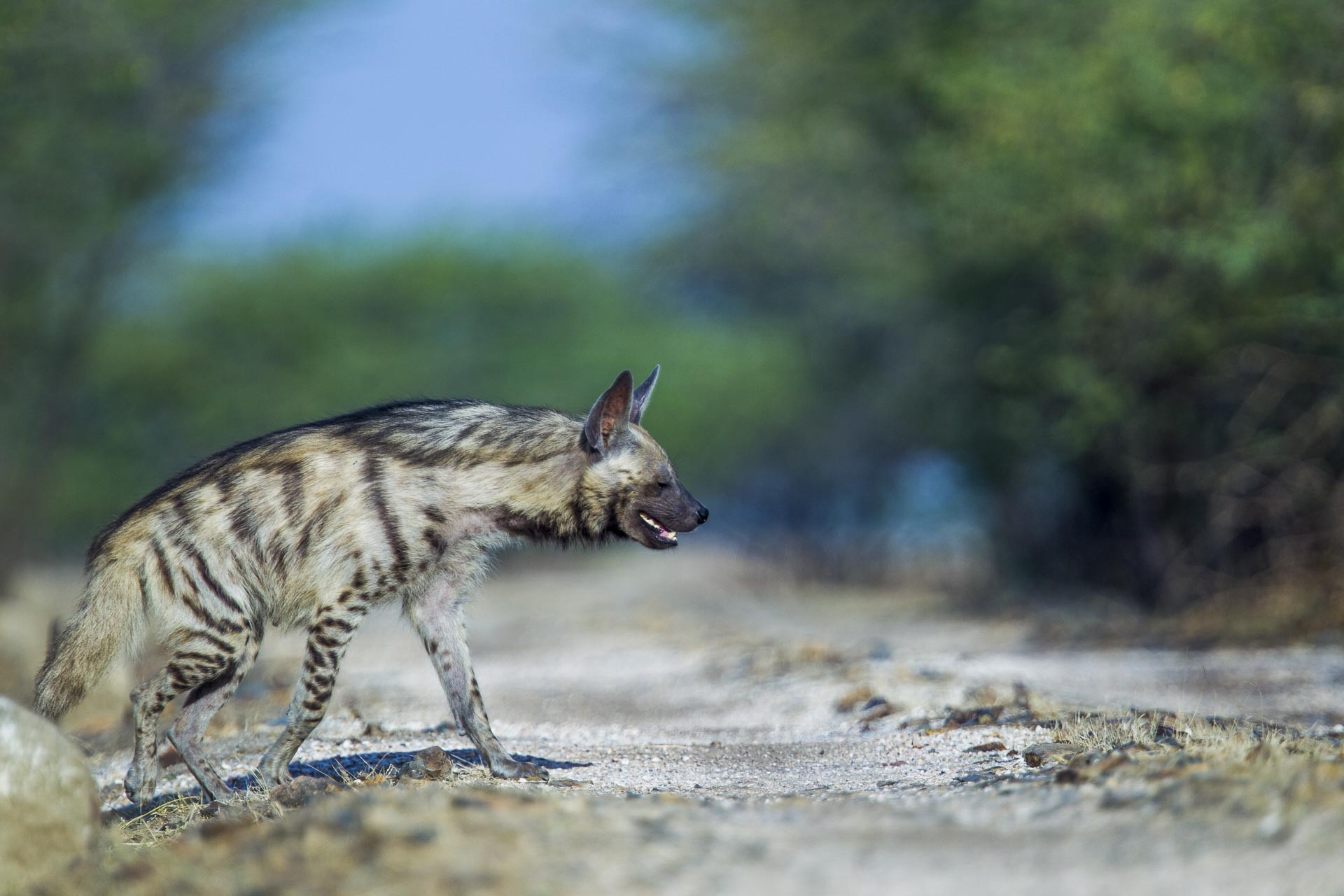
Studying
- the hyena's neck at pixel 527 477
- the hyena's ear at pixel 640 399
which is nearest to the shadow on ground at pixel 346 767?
the hyena's neck at pixel 527 477

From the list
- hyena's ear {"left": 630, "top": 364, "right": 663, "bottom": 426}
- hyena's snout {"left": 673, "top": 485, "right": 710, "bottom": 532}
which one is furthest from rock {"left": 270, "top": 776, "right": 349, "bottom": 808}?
hyena's ear {"left": 630, "top": 364, "right": 663, "bottom": 426}

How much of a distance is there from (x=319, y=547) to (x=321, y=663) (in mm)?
413

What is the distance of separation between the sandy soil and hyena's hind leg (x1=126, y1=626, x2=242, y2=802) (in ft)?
0.74

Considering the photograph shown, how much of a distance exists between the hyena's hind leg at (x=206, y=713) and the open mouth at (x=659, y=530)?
1.52m

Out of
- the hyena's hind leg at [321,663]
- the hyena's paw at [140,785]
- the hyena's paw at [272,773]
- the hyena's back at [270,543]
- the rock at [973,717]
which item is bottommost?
the hyena's paw at [140,785]

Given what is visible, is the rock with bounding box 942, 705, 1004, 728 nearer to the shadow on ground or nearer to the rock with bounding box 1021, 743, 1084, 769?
the rock with bounding box 1021, 743, 1084, 769

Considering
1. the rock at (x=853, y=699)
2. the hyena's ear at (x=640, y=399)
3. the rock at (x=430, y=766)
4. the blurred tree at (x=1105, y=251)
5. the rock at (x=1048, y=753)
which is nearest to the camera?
the rock at (x=1048, y=753)

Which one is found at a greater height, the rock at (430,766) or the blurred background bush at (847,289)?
the blurred background bush at (847,289)

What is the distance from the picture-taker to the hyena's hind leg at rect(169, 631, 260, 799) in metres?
5.57

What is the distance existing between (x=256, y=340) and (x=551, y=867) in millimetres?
24179

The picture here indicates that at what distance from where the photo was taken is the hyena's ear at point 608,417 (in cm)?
582

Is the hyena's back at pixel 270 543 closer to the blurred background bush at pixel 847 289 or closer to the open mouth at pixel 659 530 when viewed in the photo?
the open mouth at pixel 659 530

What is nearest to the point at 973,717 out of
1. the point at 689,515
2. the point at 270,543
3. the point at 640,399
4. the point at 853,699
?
the point at 853,699

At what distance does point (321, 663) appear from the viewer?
17.9 ft
